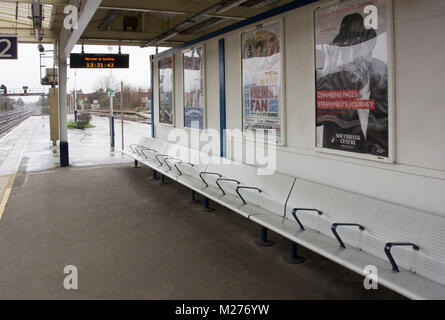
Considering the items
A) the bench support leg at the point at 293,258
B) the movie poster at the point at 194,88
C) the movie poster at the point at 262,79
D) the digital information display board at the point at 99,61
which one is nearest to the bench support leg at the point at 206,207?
the movie poster at the point at 262,79

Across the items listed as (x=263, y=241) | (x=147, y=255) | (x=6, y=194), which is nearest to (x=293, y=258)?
(x=263, y=241)

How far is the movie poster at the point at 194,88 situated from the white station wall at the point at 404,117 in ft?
9.31

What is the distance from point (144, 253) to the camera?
14.8ft

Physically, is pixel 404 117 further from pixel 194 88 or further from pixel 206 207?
pixel 194 88

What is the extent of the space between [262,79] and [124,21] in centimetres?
608

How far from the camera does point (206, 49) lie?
7.39 m

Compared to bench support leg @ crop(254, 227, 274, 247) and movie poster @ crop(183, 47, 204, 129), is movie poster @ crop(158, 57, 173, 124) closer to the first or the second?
movie poster @ crop(183, 47, 204, 129)

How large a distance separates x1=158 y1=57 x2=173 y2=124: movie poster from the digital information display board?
1.29 m

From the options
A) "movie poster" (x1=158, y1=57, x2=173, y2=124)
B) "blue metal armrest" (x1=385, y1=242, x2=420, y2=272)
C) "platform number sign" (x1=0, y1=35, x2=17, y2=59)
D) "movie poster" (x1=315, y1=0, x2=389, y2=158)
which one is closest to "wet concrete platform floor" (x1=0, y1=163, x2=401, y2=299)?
"blue metal armrest" (x1=385, y1=242, x2=420, y2=272)

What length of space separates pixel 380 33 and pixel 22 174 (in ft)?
27.9

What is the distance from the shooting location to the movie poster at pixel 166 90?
30.1ft

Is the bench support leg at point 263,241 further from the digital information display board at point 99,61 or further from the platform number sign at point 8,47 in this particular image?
the digital information display board at point 99,61

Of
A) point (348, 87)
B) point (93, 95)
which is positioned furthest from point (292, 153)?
point (93, 95)
